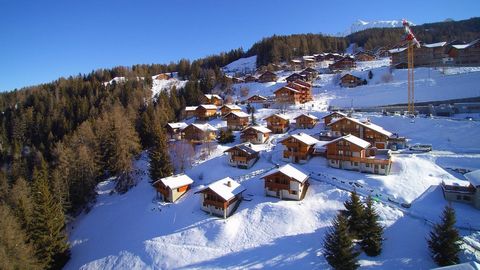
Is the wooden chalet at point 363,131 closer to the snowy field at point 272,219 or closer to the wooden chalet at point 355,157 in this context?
the wooden chalet at point 355,157

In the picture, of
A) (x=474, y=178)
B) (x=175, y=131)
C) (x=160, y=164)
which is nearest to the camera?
(x=474, y=178)

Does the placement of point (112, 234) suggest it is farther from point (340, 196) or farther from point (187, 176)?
point (340, 196)

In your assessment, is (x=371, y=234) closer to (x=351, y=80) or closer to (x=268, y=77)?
(x=351, y=80)

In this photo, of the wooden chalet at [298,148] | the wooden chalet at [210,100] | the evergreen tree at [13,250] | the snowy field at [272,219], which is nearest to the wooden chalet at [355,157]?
the snowy field at [272,219]

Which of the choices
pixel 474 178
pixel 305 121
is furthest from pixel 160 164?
pixel 474 178

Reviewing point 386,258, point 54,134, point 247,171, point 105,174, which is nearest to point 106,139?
point 105,174

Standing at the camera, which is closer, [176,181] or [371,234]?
Result: [371,234]

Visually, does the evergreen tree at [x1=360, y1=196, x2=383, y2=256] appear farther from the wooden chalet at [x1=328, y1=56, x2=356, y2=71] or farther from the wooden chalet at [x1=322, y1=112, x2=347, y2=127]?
the wooden chalet at [x1=328, y1=56, x2=356, y2=71]
